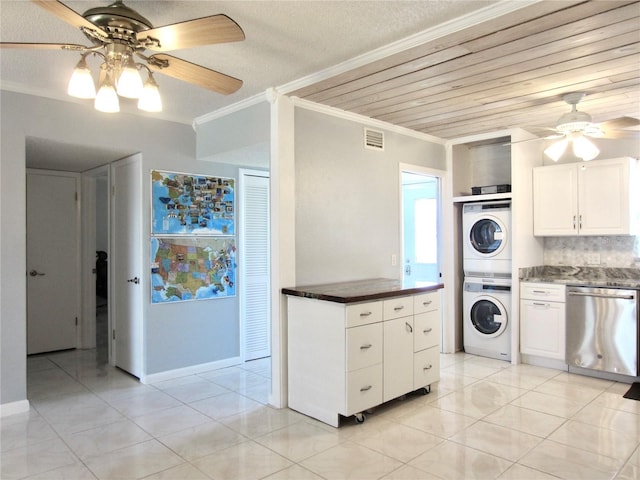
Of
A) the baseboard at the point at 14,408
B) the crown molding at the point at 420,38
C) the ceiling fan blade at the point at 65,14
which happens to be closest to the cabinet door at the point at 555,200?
the crown molding at the point at 420,38

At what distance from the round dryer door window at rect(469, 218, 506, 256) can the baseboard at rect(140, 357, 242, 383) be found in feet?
9.20

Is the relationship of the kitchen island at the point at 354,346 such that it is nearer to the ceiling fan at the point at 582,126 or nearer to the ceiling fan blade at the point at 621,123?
the ceiling fan at the point at 582,126

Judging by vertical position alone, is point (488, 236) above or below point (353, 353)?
above

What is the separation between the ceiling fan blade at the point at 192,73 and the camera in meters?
2.12

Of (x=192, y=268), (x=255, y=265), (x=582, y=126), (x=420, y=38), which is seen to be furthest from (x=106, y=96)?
(x=582, y=126)

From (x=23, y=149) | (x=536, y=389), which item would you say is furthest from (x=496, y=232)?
(x=23, y=149)

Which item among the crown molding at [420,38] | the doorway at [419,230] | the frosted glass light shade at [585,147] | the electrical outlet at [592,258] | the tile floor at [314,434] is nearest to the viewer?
the crown molding at [420,38]

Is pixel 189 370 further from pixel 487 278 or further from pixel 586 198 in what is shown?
pixel 586 198

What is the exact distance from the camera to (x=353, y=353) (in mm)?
3057

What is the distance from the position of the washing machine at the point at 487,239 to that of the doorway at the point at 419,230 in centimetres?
85

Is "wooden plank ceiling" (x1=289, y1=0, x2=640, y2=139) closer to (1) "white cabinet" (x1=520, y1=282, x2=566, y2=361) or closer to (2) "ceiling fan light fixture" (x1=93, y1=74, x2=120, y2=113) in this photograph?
(2) "ceiling fan light fixture" (x1=93, y1=74, x2=120, y2=113)

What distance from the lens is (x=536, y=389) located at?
12.5ft

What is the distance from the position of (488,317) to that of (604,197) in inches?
63.4

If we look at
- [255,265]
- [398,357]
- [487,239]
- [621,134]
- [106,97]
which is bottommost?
[398,357]
